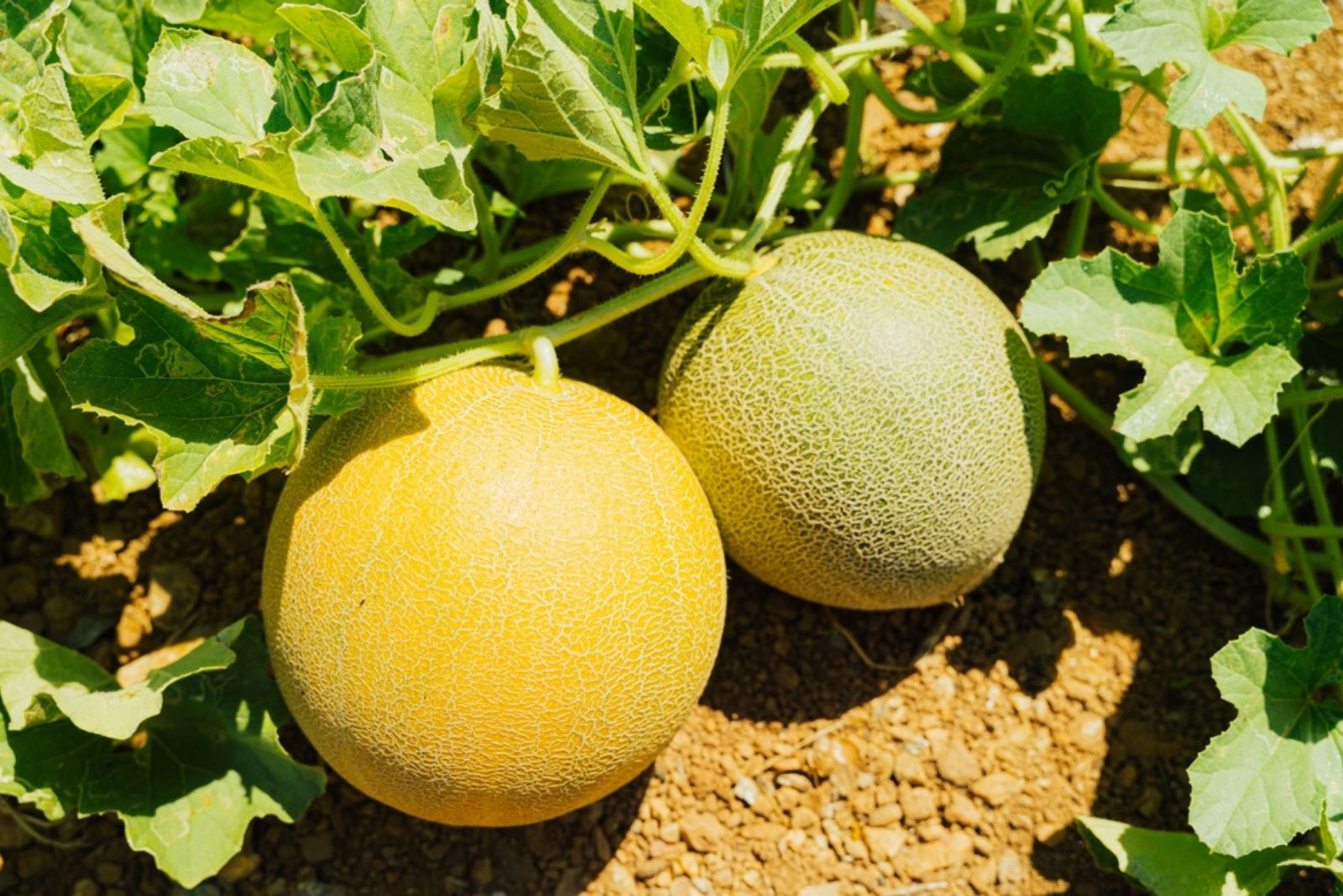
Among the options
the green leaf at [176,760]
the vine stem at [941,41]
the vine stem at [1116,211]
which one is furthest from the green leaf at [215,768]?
the vine stem at [1116,211]

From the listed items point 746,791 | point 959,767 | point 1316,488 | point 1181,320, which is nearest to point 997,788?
point 959,767

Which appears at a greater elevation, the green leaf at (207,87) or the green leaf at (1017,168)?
the green leaf at (207,87)

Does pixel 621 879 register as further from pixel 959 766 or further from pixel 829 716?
pixel 959 766

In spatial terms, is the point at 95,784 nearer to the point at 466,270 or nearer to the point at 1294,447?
the point at 466,270

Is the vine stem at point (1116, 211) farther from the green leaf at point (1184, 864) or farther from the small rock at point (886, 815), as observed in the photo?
the small rock at point (886, 815)

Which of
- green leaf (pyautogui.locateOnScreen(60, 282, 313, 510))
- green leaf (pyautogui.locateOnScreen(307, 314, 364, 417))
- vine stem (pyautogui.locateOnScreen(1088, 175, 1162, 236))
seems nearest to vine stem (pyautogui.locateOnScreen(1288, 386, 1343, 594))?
vine stem (pyautogui.locateOnScreen(1088, 175, 1162, 236))

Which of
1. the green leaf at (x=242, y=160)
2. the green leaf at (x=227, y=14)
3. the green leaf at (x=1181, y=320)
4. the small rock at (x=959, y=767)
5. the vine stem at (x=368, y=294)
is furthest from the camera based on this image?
the small rock at (x=959, y=767)
